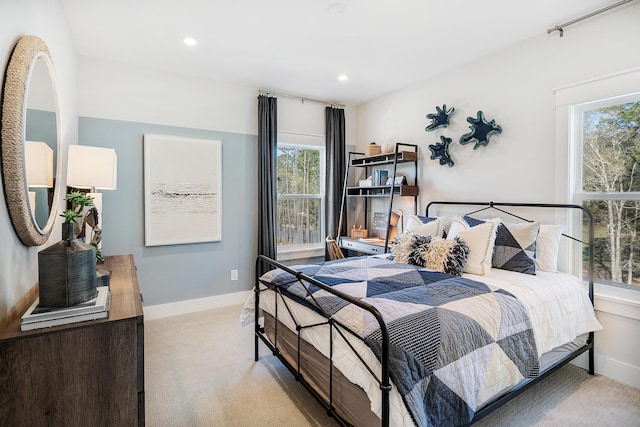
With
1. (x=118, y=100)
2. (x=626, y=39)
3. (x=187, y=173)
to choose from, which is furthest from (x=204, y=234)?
(x=626, y=39)

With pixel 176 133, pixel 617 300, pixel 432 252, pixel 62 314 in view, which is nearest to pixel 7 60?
pixel 62 314

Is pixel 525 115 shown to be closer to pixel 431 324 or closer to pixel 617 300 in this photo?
pixel 617 300

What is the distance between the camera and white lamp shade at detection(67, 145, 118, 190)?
2.14 m

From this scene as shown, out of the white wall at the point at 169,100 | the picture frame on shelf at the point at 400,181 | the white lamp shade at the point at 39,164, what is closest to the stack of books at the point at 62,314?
the white lamp shade at the point at 39,164

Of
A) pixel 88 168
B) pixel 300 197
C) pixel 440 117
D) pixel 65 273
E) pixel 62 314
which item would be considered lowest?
pixel 62 314

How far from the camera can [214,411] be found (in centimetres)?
201

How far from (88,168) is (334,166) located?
3.01 metres

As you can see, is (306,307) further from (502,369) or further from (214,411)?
(502,369)

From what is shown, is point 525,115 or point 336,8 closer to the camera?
point 336,8

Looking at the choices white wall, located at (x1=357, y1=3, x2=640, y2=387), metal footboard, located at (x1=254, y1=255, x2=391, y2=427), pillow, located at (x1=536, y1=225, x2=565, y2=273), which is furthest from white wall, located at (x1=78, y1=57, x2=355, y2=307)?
pillow, located at (x1=536, y1=225, x2=565, y2=273)

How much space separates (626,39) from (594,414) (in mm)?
2479

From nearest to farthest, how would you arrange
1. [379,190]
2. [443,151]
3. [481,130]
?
[481,130], [443,151], [379,190]

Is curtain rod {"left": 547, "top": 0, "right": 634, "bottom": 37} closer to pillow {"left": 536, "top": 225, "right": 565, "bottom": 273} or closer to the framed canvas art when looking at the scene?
pillow {"left": 536, "top": 225, "right": 565, "bottom": 273}

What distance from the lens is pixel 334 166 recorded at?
461cm
